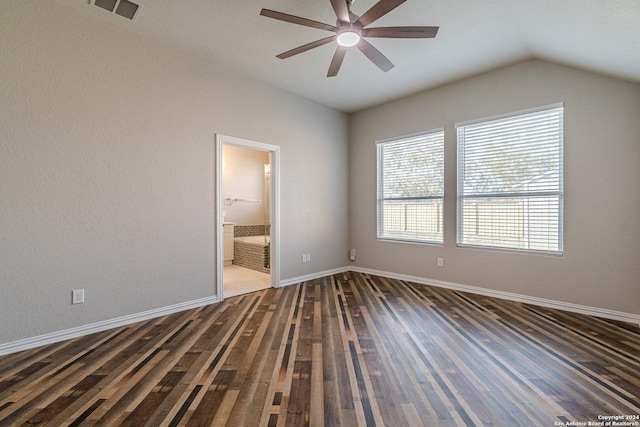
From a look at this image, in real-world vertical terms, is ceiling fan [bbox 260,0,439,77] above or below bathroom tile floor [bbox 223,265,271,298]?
above

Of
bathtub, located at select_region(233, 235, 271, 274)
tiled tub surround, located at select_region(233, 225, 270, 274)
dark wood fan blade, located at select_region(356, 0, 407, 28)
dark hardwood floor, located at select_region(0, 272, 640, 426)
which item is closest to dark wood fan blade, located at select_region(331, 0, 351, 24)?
dark wood fan blade, located at select_region(356, 0, 407, 28)

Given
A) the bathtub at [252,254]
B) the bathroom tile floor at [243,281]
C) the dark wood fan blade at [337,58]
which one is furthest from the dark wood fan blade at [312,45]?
the bathtub at [252,254]

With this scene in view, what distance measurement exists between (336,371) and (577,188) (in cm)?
325

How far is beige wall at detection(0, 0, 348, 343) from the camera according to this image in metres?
2.36

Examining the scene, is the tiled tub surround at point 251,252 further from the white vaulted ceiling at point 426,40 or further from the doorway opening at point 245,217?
the white vaulted ceiling at point 426,40

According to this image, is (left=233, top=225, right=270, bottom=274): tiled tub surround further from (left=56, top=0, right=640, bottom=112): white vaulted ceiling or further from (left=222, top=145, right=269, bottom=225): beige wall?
(left=56, top=0, right=640, bottom=112): white vaulted ceiling

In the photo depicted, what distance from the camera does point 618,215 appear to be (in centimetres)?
295

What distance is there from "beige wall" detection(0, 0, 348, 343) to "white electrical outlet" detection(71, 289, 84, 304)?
0.12 ft

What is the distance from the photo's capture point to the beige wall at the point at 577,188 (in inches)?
114

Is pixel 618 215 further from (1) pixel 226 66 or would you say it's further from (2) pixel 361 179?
(1) pixel 226 66

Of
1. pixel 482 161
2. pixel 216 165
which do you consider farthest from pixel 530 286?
pixel 216 165

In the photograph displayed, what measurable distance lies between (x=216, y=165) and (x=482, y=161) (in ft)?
11.4

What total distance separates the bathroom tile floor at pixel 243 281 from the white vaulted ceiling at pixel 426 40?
9.70 ft

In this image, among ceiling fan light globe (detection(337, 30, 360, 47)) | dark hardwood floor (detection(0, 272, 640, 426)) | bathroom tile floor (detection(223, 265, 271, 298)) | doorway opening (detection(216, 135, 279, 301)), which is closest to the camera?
dark hardwood floor (detection(0, 272, 640, 426))
